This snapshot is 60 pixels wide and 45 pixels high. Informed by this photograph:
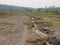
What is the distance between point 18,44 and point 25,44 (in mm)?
945

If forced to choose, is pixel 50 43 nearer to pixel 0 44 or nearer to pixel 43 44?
pixel 43 44

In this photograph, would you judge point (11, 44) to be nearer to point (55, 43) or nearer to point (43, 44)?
point (43, 44)

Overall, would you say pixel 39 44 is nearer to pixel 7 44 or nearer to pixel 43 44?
pixel 43 44

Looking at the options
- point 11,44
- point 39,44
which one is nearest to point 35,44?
point 39,44

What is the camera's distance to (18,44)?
29.8 meters

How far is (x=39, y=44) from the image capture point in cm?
2816

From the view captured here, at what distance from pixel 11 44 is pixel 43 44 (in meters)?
4.45

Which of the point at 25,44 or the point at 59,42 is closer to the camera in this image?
the point at 59,42

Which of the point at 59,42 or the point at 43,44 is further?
the point at 43,44

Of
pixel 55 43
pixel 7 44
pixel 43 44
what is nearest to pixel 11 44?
pixel 7 44

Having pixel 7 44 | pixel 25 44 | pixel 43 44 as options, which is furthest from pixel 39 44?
pixel 7 44

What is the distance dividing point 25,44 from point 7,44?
2394 millimetres

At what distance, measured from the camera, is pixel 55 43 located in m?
26.1

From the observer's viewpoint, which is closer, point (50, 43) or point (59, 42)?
point (59, 42)
